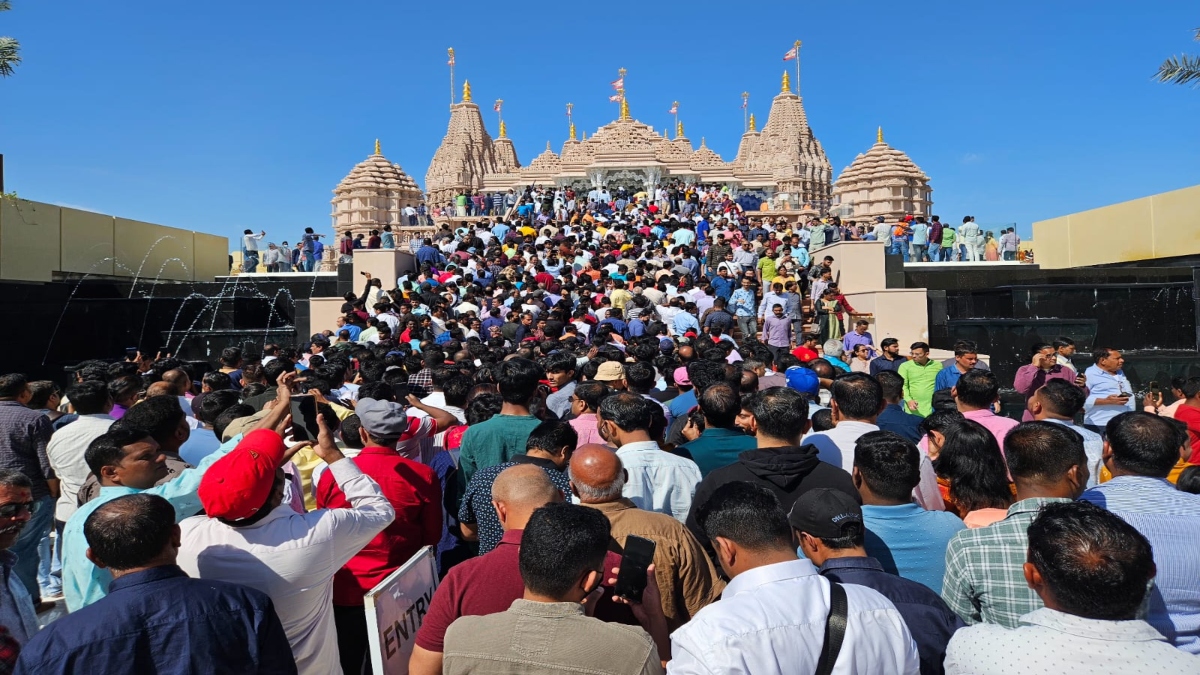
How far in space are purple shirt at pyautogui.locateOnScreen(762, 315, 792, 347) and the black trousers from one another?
921cm

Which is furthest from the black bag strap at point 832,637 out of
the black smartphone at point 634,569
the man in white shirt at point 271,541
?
the man in white shirt at point 271,541

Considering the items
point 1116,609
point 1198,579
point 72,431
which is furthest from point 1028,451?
point 72,431

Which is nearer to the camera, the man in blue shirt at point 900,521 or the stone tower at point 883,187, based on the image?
the man in blue shirt at point 900,521

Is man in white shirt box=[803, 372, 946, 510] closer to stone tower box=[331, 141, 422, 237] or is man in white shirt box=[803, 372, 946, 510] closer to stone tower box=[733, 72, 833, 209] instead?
stone tower box=[331, 141, 422, 237]

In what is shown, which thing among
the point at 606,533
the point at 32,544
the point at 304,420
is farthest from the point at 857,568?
the point at 32,544

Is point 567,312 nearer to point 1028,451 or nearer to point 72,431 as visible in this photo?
point 72,431

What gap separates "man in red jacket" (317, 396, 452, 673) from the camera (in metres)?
3.44

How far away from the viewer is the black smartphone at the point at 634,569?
2.44 meters

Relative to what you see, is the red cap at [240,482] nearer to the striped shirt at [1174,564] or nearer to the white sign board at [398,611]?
the white sign board at [398,611]

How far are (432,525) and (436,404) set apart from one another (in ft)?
7.25

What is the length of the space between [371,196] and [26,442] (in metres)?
39.3

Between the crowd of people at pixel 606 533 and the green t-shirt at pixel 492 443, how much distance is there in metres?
0.02

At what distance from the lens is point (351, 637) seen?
344cm

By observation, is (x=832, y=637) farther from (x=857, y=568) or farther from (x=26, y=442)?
(x=26, y=442)
